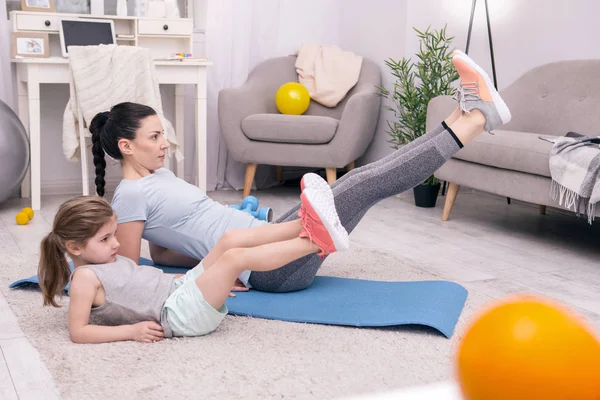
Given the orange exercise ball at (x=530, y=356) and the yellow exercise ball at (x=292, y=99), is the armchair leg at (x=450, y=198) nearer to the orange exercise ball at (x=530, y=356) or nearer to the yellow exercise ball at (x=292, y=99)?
the yellow exercise ball at (x=292, y=99)

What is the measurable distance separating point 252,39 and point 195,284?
300cm

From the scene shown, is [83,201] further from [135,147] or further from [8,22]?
[8,22]

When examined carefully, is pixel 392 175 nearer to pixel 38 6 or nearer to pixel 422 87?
pixel 422 87

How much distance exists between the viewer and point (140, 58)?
3.61 metres

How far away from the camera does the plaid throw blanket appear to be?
2.65 meters

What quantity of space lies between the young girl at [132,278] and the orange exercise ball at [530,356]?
68 centimetres

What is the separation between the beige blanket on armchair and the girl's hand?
2.71 metres

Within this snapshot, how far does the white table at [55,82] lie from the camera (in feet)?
11.7

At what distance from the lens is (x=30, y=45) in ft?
12.3

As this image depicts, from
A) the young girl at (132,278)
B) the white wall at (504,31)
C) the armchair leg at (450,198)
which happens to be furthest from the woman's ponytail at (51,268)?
the white wall at (504,31)

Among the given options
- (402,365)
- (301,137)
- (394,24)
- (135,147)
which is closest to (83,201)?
(135,147)

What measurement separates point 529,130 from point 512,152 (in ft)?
2.09

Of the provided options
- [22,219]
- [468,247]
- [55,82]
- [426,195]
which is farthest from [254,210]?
[55,82]

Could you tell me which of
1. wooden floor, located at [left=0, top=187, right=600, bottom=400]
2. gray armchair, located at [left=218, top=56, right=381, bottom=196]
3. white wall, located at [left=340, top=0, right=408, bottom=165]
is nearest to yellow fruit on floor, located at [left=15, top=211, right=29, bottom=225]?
wooden floor, located at [left=0, top=187, right=600, bottom=400]
